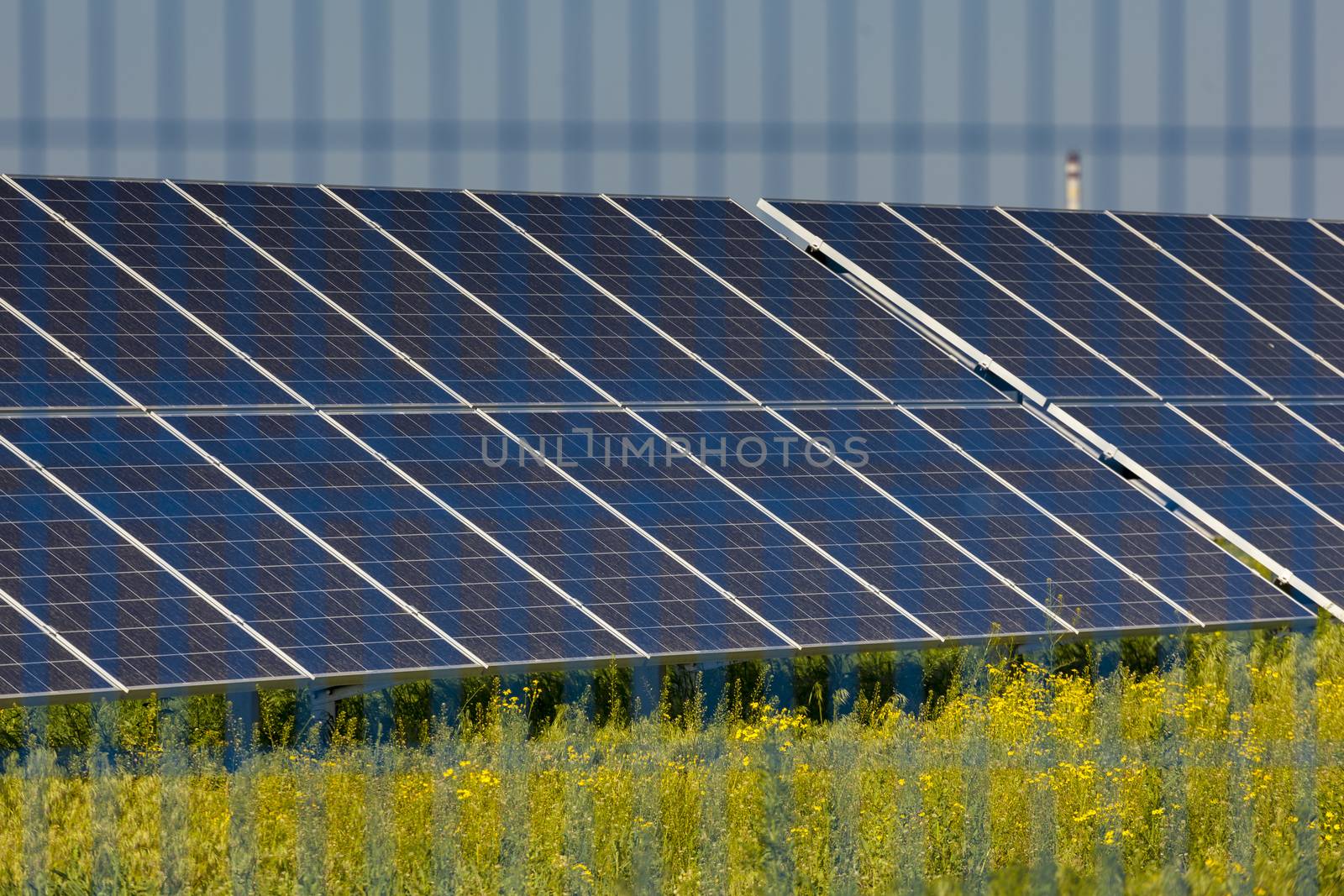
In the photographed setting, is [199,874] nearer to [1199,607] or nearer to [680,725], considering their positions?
[680,725]

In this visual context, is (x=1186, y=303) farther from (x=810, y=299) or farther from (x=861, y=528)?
(x=861, y=528)

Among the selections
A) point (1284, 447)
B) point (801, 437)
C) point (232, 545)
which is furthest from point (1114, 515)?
point (232, 545)

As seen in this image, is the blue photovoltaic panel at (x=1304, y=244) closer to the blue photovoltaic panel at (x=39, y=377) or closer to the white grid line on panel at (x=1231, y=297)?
the white grid line on panel at (x=1231, y=297)

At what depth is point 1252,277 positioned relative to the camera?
2153cm

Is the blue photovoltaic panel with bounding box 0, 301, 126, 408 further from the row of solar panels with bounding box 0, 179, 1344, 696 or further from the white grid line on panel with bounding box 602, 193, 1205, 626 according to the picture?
the white grid line on panel with bounding box 602, 193, 1205, 626

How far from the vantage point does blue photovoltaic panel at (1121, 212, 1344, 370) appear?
20.7 m

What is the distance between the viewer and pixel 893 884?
10.4 m

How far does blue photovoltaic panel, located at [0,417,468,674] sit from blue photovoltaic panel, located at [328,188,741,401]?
4.10 m

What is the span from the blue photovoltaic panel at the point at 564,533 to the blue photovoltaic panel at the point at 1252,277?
970 centimetres

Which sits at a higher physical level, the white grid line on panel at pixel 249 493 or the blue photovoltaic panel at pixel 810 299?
the blue photovoltaic panel at pixel 810 299

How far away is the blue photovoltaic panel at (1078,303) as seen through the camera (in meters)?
19.4

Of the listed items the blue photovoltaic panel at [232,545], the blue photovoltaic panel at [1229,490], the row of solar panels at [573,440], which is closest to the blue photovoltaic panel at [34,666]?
the row of solar panels at [573,440]

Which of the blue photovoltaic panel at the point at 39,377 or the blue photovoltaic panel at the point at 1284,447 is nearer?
the blue photovoltaic panel at the point at 39,377

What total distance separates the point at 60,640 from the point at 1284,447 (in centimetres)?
1256
